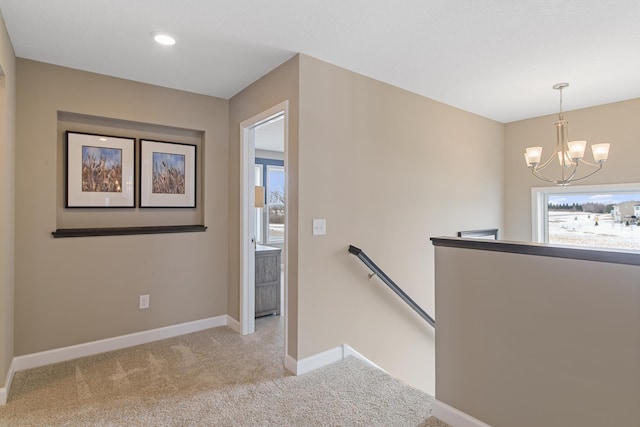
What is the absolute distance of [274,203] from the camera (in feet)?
22.0

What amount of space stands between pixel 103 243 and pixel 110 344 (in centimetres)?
90

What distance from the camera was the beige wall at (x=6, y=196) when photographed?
2109mm

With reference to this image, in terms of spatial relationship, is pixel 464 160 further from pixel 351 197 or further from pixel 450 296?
pixel 450 296

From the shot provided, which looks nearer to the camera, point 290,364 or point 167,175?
point 290,364

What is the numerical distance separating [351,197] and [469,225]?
2130mm

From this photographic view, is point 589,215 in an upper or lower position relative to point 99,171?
lower

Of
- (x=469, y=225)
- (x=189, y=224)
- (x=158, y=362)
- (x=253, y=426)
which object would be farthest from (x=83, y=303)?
(x=469, y=225)

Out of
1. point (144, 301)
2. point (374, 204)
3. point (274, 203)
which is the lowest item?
point (144, 301)

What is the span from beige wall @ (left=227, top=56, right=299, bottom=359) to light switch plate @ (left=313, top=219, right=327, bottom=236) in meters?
0.17

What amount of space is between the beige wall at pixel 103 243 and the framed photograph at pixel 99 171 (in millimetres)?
90

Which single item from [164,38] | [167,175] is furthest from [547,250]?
[167,175]

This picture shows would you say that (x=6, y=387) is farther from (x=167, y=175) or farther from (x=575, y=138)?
(x=575, y=138)

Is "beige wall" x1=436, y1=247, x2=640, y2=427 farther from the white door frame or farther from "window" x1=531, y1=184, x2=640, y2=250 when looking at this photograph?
"window" x1=531, y1=184, x2=640, y2=250

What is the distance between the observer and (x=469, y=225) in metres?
4.25
